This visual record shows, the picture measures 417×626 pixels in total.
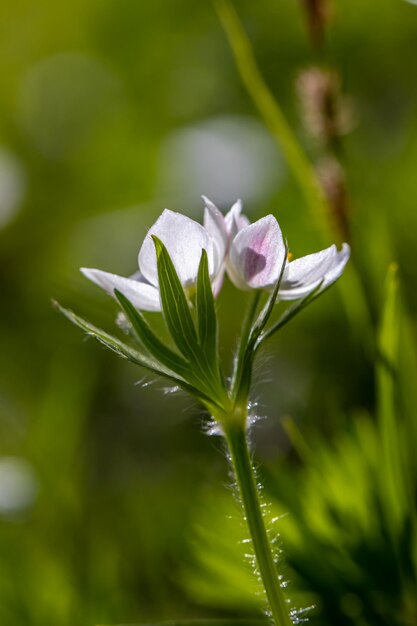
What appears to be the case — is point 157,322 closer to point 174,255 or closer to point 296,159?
point 296,159

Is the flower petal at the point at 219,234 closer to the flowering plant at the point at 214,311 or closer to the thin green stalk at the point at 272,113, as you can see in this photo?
the flowering plant at the point at 214,311

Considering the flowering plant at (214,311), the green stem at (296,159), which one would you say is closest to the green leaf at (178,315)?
the flowering plant at (214,311)

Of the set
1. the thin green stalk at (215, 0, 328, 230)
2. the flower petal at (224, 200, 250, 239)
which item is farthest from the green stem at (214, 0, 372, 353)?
the flower petal at (224, 200, 250, 239)

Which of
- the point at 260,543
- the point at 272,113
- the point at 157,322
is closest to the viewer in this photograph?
the point at 260,543

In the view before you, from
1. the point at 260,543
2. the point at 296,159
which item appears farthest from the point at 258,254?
the point at 296,159

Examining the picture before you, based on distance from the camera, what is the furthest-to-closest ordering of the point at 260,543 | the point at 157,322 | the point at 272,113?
1. the point at 157,322
2. the point at 272,113
3. the point at 260,543

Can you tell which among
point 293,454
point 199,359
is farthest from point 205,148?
point 199,359

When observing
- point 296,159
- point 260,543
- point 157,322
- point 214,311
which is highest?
point 157,322

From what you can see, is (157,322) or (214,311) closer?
(214,311)

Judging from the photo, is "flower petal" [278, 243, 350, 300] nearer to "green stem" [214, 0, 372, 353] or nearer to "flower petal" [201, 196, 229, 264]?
"flower petal" [201, 196, 229, 264]
